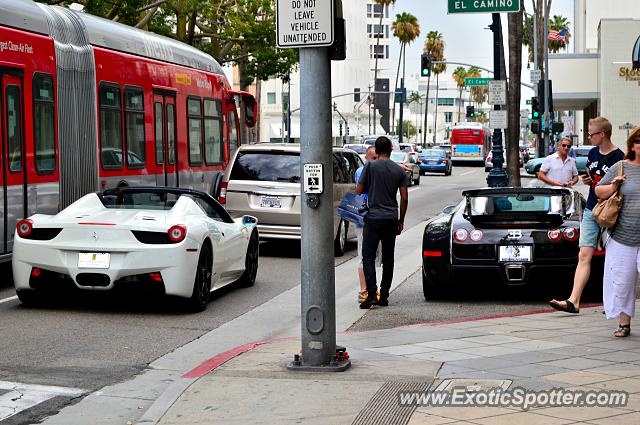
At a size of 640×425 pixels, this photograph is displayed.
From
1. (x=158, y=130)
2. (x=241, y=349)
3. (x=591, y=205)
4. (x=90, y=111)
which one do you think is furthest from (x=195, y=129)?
(x=241, y=349)

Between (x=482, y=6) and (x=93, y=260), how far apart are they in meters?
11.7

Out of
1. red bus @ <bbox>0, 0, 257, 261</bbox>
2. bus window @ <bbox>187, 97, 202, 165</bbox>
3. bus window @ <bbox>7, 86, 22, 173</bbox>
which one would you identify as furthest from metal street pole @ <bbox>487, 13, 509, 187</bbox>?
bus window @ <bbox>7, 86, 22, 173</bbox>

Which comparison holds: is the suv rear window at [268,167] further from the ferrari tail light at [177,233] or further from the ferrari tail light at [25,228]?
the ferrari tail light at [25,228]

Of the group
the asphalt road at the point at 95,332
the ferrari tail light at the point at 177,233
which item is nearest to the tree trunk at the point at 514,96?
the asphalt road at the point at 95,332

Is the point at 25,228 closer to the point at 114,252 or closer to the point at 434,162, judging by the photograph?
the point at 114,252

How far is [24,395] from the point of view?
A: 316 inches

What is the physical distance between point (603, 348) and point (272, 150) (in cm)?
1006

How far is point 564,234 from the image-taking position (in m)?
12.5

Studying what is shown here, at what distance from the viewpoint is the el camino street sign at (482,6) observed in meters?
21.2

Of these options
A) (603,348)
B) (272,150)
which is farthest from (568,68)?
(603,348)

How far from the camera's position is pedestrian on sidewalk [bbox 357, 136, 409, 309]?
1252cm

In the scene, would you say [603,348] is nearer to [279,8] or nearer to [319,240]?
[319,240]

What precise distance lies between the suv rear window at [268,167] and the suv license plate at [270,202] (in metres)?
0.30

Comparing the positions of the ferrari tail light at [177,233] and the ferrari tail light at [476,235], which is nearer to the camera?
the ferrari tail light at [177,233]
